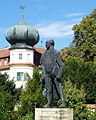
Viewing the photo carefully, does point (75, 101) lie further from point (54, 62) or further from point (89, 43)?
point (89, 43)

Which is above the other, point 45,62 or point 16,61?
point 16,61

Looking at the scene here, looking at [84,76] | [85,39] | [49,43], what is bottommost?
[49,43]

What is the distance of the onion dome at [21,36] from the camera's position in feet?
177

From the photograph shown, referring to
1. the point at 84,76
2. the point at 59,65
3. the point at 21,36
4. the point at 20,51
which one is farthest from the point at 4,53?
the point at 59,65

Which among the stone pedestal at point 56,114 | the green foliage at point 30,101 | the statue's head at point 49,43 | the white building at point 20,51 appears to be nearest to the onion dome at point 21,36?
the white building at point 20,51

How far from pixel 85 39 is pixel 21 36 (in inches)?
597

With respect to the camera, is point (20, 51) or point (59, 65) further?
point (20, 51)

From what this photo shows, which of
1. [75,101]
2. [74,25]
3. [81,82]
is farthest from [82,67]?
[75,101]

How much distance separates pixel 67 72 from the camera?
3794 centimetres

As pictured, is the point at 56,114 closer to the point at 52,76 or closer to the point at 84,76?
the point at 52,76

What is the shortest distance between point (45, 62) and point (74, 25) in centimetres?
3186

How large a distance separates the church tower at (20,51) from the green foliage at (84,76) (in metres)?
16.9

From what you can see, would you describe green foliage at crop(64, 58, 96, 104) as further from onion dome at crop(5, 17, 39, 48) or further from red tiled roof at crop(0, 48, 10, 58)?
red tiled roof at crop(0, 48, 10, 58)

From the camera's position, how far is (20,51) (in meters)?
54.2
